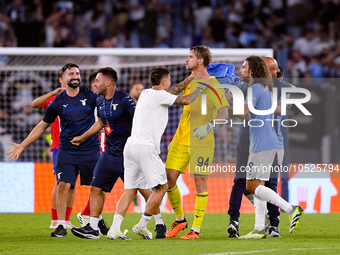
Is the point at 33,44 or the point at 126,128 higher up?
the point at 33,44

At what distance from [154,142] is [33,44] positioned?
387 inches

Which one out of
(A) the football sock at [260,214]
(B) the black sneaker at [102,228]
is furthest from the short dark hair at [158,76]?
(B) the black sneaker at [102,228]

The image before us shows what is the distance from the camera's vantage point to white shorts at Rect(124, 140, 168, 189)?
7.80 metres

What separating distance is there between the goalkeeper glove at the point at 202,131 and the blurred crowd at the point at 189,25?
9.92 metres

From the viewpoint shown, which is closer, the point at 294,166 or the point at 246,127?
the point at 246,127

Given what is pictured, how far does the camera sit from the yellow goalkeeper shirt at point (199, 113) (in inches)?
322

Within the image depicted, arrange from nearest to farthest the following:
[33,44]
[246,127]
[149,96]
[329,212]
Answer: [149,96]
[246,127]
[329,212]
[33,44]

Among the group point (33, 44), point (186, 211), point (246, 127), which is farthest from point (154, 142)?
point (33, 44)

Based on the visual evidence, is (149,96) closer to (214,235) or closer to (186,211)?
(214,235)

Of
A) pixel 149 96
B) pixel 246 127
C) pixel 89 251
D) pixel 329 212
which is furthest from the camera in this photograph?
pixel 329 212

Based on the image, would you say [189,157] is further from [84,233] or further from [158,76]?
[84,233]

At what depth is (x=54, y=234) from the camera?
8.50 metres

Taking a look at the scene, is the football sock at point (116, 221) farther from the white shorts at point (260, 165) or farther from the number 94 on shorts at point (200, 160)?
the white shorts at point (260, 165)

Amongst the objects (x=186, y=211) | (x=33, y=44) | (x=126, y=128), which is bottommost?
(x=186, y=211)
